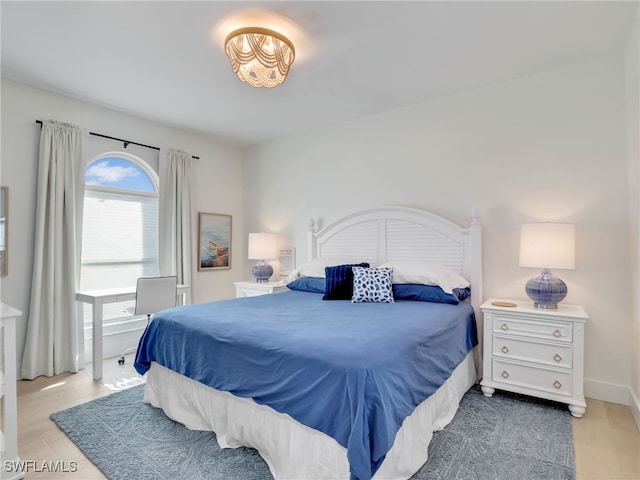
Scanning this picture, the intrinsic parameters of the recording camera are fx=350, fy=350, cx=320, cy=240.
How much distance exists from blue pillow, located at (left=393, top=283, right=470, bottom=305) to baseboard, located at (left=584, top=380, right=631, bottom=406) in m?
1.09

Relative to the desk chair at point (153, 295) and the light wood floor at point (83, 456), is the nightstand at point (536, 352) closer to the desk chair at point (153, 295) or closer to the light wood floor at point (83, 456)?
the light wood floor at point (83, 456)

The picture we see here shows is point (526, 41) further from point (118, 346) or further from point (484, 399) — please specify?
point (118, 346)

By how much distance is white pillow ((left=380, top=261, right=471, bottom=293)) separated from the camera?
9.61ft

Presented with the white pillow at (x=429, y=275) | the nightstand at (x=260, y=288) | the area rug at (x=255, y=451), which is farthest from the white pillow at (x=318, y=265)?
the area rug at (x=255, y=451)

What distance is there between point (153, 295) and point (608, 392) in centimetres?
398

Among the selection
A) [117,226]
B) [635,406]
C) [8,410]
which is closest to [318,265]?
[117,226]

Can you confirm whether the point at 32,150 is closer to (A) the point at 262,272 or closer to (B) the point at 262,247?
(B) the point at 262,247

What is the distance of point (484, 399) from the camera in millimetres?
2646

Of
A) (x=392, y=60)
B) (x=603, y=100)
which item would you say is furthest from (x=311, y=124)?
(x=603, y=100)

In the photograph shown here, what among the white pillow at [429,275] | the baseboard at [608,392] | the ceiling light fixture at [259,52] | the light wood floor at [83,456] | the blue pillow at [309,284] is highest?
the ceiling light fixture at [259,52]

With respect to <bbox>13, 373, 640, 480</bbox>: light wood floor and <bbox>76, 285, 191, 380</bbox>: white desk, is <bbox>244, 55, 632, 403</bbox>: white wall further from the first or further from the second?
<bbox>76, 285, 191, 380</bbox>: white desk

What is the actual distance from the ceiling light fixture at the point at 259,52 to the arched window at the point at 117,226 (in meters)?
2.24

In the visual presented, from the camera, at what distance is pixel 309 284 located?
11.8 ft

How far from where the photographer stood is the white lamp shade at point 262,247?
435cm
